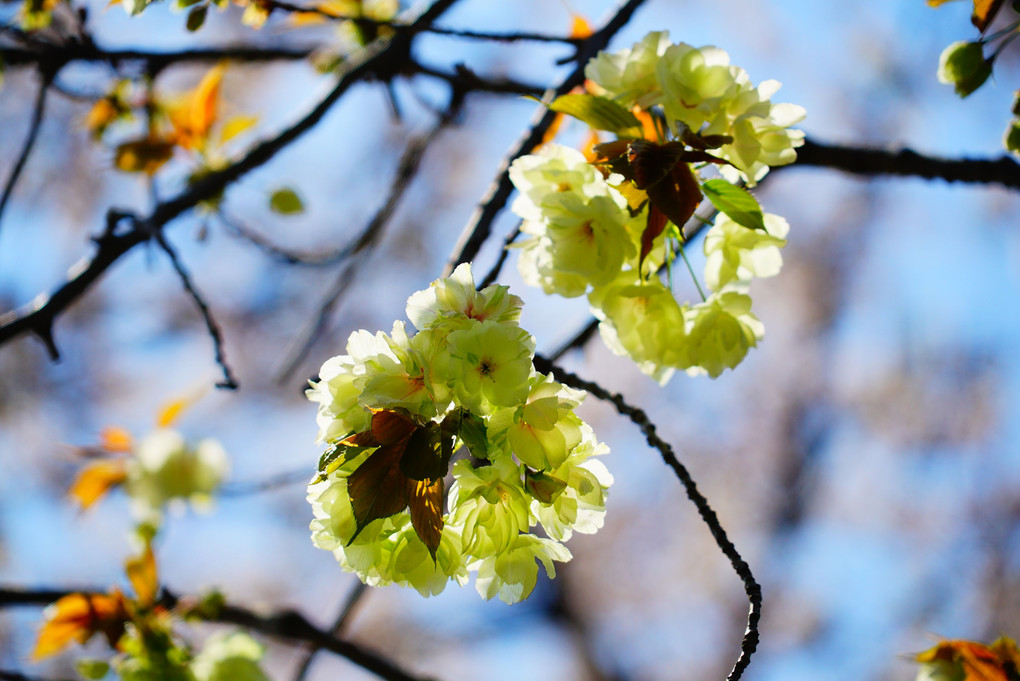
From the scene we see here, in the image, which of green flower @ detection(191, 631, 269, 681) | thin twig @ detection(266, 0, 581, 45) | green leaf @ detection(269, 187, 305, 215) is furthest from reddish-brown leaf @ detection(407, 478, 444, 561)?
green leaf @ detection(269, 187, 305, 215)

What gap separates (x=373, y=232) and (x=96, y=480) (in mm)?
1021

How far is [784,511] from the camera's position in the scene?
494 cm

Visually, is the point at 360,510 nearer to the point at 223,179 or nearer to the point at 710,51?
the point at 710,51

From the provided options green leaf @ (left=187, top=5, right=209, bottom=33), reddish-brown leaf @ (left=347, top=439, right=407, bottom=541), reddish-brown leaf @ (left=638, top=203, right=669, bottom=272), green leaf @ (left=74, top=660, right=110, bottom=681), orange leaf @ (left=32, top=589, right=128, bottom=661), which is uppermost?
green leaf @ (left=187, top=5, right=209, bottom=33)

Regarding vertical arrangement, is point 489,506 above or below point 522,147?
below

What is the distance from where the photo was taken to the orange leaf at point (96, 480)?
1889 millimetres

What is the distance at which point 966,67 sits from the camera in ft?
2.90

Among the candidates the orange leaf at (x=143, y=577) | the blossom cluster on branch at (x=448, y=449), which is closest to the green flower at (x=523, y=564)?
the blossom cluster on branch at (x=448, y=449)

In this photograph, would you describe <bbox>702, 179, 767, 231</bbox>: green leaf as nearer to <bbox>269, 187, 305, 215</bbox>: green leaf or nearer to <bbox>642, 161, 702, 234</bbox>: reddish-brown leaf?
<bbox>642, 161, 702, 234</bbox>: reddish-brown leaf

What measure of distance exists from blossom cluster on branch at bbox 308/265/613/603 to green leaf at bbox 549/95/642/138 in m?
0.20

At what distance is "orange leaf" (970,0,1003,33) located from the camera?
2.58 ft

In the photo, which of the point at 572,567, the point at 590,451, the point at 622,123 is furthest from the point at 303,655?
the point at 572,567

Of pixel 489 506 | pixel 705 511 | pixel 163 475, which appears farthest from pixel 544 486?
pixel 163 475

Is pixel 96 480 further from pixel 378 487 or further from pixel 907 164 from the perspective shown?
pixel 907 164
